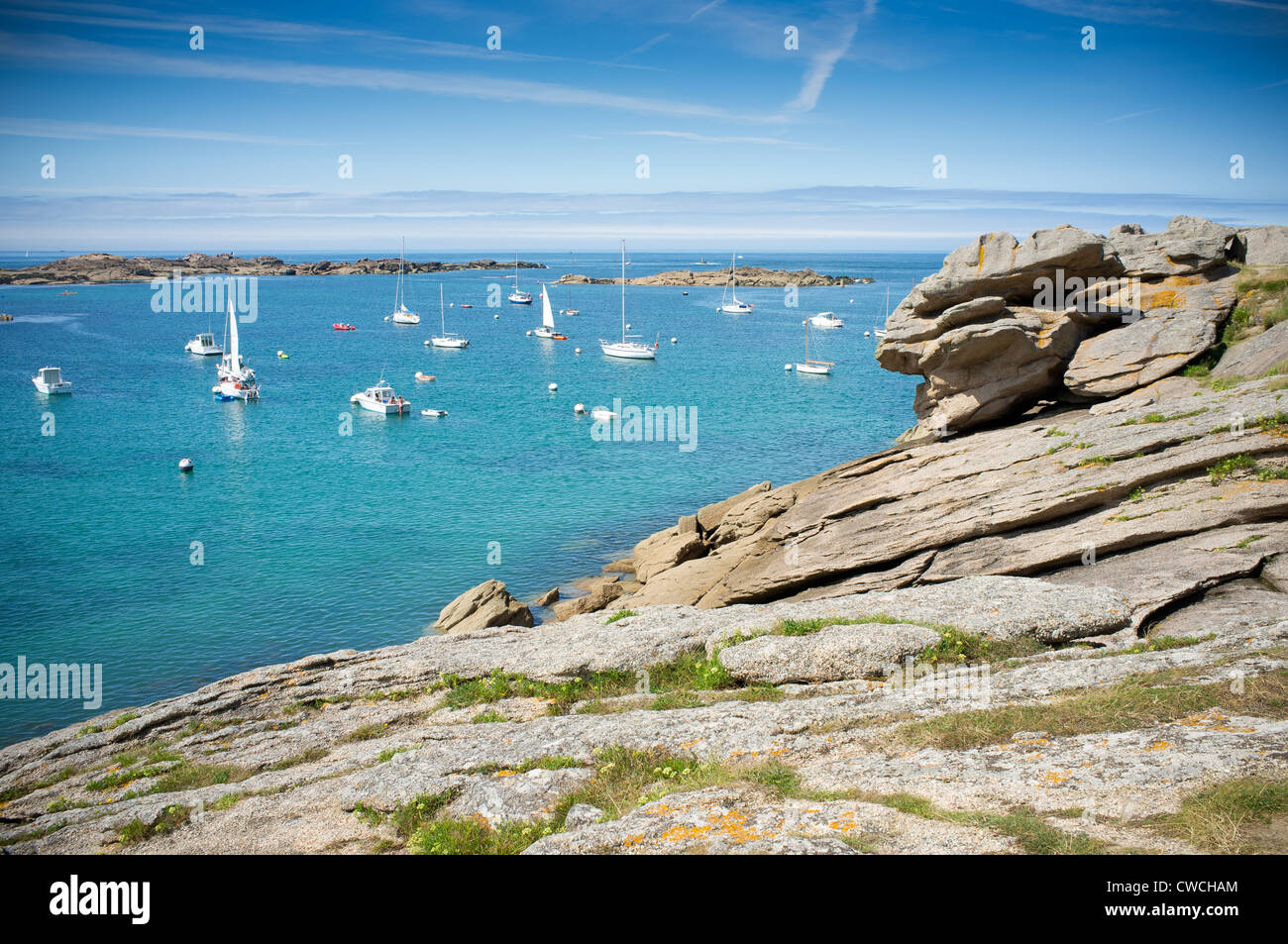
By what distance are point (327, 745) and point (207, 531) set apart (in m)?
34.2

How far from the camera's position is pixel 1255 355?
23281 millimetres

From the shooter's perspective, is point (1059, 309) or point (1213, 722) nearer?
point (1213, 722)

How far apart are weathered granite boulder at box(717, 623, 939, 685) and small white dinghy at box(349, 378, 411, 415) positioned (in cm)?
6176

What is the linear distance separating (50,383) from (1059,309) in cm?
8677

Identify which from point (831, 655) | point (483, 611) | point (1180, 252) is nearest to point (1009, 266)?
point (1180, 252)

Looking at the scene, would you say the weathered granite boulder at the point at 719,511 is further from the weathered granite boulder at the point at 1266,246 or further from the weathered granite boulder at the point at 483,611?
the weathered granite boulder at the point at 1266,246

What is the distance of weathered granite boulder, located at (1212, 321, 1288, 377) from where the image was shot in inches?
883

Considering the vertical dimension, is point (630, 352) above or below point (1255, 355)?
above

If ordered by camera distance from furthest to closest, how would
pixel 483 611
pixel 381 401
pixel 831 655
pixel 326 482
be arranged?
1. pixel 381 401
2. pixel 326 482
3. pixel 483 611
4. pixel 831 655

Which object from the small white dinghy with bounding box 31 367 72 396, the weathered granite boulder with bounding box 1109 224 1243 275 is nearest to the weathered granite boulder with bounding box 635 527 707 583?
the weathered granite boulder with bounding box 1109 224 1243 275

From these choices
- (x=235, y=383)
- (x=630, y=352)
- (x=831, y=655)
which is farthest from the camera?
(x=630, y=352)

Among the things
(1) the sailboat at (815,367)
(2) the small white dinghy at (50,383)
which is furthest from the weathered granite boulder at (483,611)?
(1) the sailboat at (815,367)

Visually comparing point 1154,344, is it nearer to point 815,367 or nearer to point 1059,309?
point 1059,309
